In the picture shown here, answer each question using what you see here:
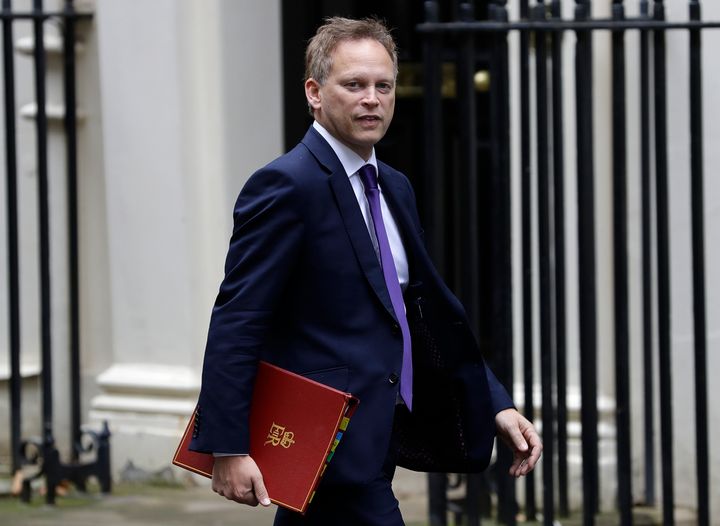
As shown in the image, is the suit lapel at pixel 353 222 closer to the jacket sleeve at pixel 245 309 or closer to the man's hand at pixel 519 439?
the jacket sleeve at pixel 245 309

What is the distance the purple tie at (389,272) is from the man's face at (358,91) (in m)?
0.12

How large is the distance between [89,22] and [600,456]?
3.00m

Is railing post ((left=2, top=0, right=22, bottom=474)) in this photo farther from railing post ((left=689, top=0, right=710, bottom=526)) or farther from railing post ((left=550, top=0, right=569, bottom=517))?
railing post ((left=689, top=0, right=710, bottom=526))

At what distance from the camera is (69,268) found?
6570 millimetres

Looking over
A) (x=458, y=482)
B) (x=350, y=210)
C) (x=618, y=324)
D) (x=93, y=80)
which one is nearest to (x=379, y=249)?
(x=350, y=210)

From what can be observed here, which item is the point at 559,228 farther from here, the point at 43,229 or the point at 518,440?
the point at 43,229

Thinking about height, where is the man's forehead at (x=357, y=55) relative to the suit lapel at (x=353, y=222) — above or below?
above

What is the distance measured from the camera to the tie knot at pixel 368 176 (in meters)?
3.41

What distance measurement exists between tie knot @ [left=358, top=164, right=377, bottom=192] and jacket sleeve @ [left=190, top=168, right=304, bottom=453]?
0.76 feet

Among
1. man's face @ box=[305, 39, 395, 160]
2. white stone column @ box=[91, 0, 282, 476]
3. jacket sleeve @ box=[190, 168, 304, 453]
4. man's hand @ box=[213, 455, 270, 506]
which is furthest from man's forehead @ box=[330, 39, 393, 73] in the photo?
white stone column @ box=[91, 0, 282, 476]

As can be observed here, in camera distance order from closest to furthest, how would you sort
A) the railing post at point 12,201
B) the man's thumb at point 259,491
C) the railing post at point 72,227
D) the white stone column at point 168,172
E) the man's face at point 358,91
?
the man's thumb at point 259,491, the man's face at point 358,91, the railing post at point 12,201, the railing post at point 72,227, the white stone column at point 168,172

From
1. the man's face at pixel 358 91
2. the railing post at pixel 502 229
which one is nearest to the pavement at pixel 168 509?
the railing post at pixel 502 229

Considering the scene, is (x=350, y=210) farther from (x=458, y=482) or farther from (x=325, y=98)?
(x=458, y=482)

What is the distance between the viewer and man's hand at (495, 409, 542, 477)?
3523 mm
